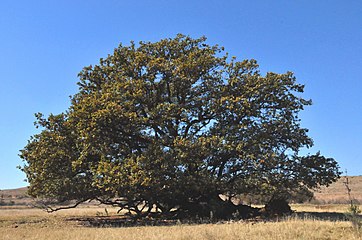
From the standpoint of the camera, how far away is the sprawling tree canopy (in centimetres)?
2234

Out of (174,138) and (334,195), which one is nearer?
(174,138)

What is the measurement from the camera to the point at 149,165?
21719 millimetres

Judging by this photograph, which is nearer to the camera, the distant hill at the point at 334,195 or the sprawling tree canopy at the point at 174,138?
the sprawling tree canopy at the point at 174,138

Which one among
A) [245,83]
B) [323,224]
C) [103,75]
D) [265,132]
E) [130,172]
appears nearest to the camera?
[323,224]

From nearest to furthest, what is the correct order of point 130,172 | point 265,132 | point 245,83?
point 130,172 < point 265,132 < point 245,83

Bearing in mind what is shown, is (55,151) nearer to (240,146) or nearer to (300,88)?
(240,146)

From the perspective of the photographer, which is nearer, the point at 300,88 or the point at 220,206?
the point at 220,206

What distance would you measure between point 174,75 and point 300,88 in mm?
9319

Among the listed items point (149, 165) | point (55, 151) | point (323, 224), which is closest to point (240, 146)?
point (149, 165)

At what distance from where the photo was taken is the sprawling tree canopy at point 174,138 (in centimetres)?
2234

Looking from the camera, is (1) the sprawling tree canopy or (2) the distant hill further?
(2) the distant hill

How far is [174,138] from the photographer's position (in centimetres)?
2442

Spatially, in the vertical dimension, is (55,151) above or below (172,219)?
above

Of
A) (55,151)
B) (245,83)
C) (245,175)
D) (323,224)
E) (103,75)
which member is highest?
(103,75)
